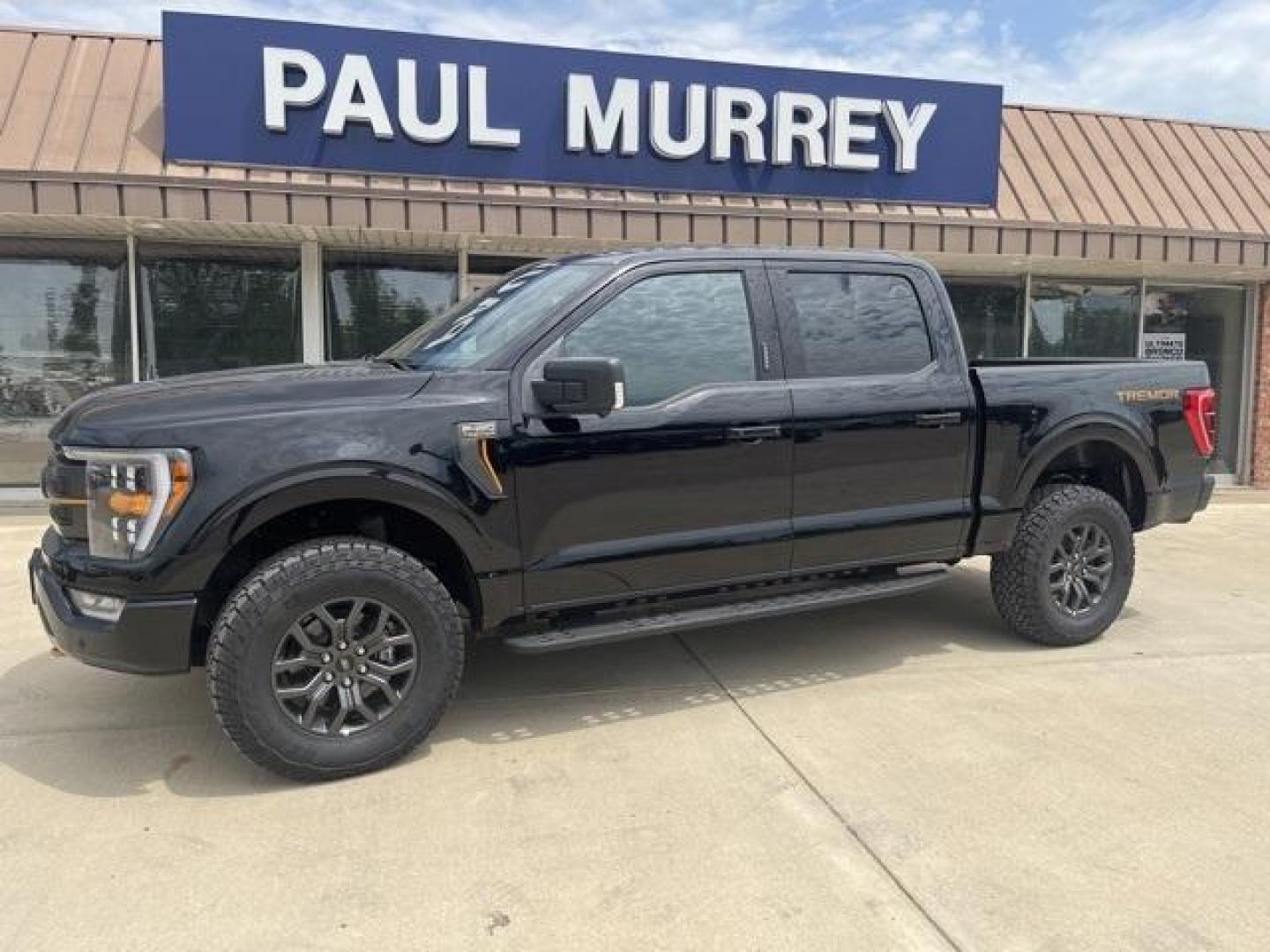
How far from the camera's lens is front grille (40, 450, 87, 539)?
3.37 metres

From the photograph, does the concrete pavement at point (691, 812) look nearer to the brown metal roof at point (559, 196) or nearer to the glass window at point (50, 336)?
the brown metal roof at point (559, 196)

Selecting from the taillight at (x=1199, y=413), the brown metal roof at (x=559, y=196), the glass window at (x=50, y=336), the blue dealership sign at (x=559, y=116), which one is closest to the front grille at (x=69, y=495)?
the brown metal roof at (x=559, y=196)

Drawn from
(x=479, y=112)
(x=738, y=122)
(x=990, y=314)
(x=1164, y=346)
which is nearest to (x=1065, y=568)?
(x=738, y=122)

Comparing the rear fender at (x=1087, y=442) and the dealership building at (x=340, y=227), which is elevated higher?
the dealership building at (x=340, y=227)

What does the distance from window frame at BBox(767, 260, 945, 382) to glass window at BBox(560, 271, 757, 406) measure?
0.61ft

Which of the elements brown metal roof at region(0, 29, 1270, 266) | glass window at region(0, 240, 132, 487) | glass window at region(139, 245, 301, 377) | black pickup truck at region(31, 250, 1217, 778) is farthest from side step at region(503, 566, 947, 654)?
glass window at region(0, 240, 132, 487)

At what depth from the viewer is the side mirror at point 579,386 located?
3527 millimetres

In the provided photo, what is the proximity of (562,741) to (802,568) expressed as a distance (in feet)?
4.36

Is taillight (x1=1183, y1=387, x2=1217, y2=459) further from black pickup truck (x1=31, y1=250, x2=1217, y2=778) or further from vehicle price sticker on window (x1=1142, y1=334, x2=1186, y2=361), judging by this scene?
vehicle price sticker on window (x1=1142, y1=334, x2=1186, y2=361)

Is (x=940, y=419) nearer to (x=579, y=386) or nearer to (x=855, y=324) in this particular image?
(x=855, y=324)

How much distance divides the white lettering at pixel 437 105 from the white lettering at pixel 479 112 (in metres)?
0.12

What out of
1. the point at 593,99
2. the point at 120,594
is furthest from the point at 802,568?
the point at 593,99

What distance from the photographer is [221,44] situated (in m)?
8.34

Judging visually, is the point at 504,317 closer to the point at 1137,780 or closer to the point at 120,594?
the point at 120,594
